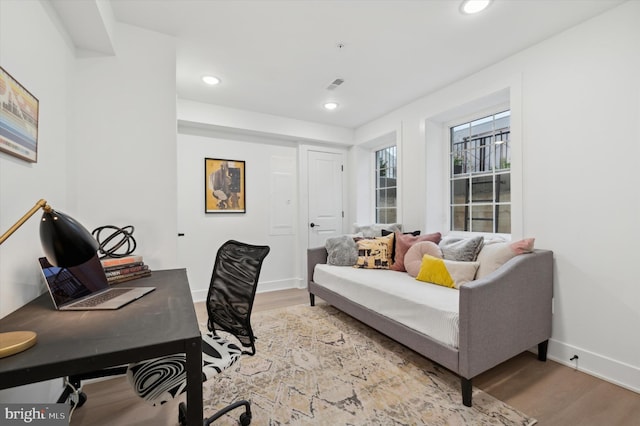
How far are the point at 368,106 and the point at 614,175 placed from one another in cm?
247

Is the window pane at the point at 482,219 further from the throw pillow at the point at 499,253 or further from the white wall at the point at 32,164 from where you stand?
the white wall at the point at 32,164

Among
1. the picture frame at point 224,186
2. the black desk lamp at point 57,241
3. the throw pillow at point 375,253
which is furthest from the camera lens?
the picture frame at point 224,186

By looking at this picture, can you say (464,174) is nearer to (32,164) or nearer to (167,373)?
(167,373)

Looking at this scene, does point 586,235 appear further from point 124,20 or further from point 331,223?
point 124,20

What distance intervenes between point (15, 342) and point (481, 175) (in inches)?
136

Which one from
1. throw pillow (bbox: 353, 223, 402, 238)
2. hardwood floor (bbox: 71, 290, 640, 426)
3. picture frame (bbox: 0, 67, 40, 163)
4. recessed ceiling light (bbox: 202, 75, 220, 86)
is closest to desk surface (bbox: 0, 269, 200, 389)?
picture frame (bbox: 0, 67, 40, 163)

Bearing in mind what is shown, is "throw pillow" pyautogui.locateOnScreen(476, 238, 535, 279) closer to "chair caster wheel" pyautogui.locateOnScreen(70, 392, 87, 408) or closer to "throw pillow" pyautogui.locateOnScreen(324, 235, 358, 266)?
"throw pillow" pyautogui.locateOnScreen(324, 235, 358, 266)

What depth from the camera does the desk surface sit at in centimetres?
75

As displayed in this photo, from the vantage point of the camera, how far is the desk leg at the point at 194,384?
0.88 meters

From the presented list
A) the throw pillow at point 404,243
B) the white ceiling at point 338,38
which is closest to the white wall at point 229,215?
the white ceiling at point 338,38

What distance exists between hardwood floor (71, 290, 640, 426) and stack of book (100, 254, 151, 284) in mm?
747

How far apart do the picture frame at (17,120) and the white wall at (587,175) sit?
319cm

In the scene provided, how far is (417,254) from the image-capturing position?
284 cm

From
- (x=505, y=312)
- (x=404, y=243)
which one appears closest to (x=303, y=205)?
(x=404, y=243)
